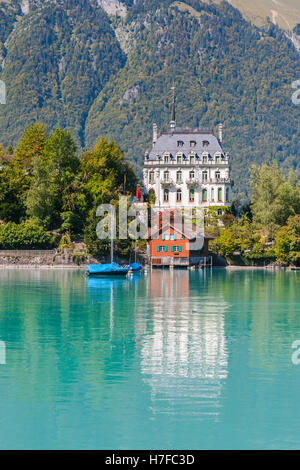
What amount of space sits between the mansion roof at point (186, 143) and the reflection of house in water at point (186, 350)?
58340 mm

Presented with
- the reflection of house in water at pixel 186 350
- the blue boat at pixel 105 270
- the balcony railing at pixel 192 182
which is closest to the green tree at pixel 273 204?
the balcony railing at pixel 192 182

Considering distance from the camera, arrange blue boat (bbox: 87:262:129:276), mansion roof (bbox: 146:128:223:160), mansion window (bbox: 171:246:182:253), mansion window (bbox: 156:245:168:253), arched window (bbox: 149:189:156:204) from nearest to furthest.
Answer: blue boat (bbox: 87:262:129:276), mansion window (bbox: 171:246:182:253), mansion window (bbox: 156:245:168:253), arched window (bbox: 149:189:156:204), mansion roof (bbox: 146:128:223:160)

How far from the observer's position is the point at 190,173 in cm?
11356

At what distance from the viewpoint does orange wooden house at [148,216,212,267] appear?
9488 cm

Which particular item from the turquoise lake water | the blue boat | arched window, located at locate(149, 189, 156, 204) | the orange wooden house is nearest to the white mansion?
arched window, located at locate(149, 189, 156, 204)

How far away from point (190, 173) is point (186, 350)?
79.9 metres

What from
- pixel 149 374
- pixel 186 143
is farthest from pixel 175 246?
pixel 149 374

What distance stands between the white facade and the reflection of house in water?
55619mm

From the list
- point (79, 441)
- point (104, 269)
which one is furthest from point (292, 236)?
point (79, 441)

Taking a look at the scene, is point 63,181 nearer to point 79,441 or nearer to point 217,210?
point 217,210

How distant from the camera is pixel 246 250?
103 m

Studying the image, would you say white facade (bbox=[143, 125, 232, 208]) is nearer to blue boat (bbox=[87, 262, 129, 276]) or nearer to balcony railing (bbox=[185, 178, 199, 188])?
balcony railing (bbox=[185, 178, 199, 188])

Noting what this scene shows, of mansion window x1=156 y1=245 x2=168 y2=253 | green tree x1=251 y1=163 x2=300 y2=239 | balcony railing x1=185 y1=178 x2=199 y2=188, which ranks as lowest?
mansion window x1=156 y1=245 x2=168 y2=253

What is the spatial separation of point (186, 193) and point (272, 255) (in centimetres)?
1933
